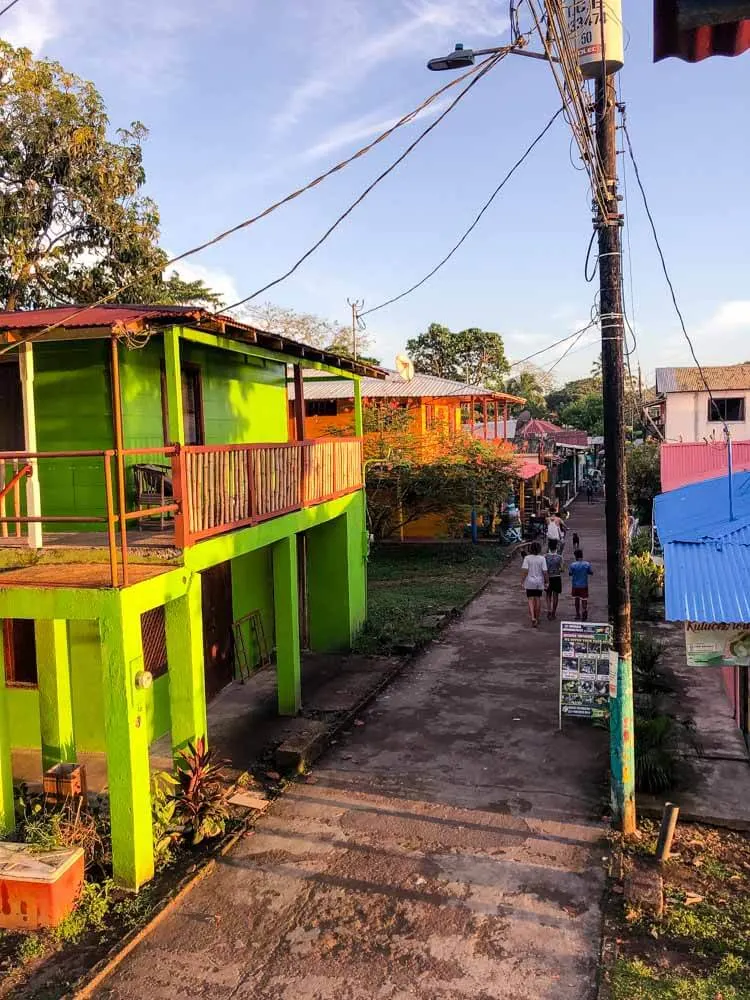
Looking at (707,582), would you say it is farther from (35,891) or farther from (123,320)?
(35,891)

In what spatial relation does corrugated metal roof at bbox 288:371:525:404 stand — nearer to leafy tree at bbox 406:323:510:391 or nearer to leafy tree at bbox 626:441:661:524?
leafy tree at bbox 626:441:661:524

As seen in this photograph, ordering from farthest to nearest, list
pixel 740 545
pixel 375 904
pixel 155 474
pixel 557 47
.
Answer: pixel 155 474 → pixel 740 545 → pixel 375 904 → pixel 557 47

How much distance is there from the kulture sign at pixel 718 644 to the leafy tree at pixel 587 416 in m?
55.6

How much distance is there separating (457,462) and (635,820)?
17216mm

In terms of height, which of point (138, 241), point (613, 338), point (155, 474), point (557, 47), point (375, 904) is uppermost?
point (138, 241)

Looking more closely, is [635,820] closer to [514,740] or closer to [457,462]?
[514,740]

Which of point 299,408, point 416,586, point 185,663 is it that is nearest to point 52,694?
point 185,663

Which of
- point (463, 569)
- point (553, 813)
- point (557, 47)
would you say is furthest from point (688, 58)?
point (463, 569)

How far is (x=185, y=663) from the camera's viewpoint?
26.7 feet

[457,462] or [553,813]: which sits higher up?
[457,462]

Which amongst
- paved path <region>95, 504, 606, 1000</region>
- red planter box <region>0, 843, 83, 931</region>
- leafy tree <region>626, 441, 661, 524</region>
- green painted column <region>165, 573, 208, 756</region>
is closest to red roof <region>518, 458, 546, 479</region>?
leafy tree <region>626, 441, 661, 524</region>

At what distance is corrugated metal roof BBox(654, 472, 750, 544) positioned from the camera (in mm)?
8133

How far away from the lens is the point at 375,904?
6.66m

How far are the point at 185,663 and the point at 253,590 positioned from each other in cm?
539
